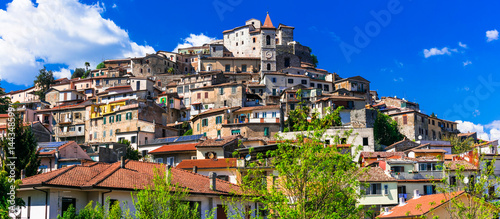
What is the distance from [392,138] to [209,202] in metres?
52.8

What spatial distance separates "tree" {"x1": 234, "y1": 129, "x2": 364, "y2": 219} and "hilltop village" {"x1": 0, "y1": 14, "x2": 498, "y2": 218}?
2115mm

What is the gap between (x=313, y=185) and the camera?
798 inches

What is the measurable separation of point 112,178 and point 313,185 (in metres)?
11.4

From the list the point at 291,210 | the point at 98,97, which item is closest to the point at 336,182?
the point at 291,210

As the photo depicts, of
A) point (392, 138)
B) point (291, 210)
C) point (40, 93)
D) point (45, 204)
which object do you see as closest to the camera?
point (291, 210)

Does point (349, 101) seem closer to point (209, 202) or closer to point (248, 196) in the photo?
point (209, 202)

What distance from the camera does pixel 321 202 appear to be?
20.1 meters

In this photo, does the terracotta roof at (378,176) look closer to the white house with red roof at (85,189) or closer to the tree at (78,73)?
the white house with red roof at (85,189)

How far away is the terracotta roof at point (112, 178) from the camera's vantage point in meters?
24.5

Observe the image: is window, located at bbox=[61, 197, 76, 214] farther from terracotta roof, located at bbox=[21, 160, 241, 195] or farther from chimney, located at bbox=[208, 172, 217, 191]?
chimney, located at bbox=[208, 172, 217, 191]

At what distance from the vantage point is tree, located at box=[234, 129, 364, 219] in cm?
1998

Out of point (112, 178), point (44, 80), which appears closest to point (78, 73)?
point (44, 80)

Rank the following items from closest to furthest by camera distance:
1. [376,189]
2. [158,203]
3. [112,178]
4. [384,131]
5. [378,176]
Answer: [158,203] < [112,178] < [376,189] < [378,176] < [384,131]

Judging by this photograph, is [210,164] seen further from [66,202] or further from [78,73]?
[78,73]
